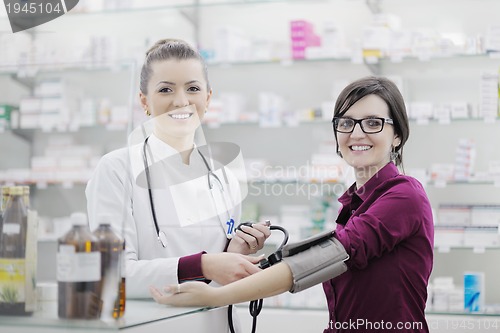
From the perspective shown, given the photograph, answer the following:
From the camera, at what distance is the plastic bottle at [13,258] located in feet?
4.43

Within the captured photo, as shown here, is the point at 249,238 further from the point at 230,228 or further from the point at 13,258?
the point at 13,258

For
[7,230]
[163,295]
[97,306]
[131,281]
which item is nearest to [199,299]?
[163,295]

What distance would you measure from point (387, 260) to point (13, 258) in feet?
3.55

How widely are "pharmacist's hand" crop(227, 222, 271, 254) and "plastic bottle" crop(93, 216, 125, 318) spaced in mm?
649

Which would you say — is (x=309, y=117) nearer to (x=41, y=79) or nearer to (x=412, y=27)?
(x=412, y=27)

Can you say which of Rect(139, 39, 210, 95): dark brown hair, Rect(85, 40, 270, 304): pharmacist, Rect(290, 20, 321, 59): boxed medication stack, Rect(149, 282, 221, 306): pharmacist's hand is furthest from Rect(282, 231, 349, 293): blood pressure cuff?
Rect(290, 20, 321, 59): boxed medication stack

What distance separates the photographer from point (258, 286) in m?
1.77

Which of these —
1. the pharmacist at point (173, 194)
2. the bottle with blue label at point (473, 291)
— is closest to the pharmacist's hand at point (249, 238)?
the pharmacist at point (173, 194)

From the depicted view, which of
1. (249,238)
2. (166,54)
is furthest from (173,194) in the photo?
(166,54)

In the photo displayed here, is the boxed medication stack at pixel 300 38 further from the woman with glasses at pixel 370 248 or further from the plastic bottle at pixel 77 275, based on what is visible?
the plastic bottle at pixel 77 275

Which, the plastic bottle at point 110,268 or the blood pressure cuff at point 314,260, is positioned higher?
the plastic bottle at point 110,268

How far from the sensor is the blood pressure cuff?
179 cm

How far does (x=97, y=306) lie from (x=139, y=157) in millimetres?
834

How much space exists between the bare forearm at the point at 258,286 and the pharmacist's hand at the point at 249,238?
0.67 ft
